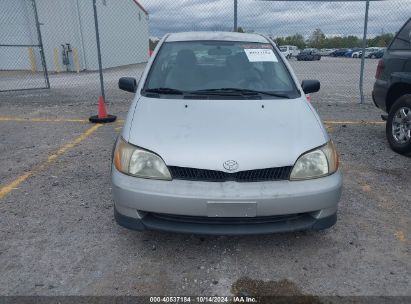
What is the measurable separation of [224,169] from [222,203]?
0.23 meters

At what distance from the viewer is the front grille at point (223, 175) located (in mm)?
2426

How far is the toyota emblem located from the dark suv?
353 centimetres

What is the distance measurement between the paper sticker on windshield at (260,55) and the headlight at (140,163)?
1.74 m

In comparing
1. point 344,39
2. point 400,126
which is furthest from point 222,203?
point 344,39

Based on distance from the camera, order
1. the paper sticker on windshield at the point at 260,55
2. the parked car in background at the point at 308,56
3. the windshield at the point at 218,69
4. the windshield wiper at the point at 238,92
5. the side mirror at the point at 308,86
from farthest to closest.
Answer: the parked car in background at the point at 308,56, the side mirror at the point at 308,86, the paper sticker on windshield at the point at 260,55, the windshield at the point at 218,69, the windshield wiper at the point at 238,92

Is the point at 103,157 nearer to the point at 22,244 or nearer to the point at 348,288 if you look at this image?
the point at 22,244

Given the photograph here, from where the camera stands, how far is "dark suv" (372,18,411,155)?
486 centimetres

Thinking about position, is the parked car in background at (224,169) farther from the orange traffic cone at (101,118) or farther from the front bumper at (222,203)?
the orange traffic cone at (101,118)

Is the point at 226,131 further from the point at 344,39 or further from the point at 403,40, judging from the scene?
the point at 344,39

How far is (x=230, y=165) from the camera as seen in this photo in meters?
2.41

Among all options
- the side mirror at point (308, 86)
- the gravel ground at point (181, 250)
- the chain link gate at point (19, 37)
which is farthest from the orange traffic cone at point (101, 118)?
the chain link gate at point (19, 37)

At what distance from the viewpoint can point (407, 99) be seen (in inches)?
190

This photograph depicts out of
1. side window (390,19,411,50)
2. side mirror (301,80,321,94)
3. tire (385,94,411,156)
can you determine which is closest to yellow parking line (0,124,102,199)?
side mirror (301,80,321,94)

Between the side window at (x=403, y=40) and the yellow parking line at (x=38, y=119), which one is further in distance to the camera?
the yellow parking line at (x=38, y=119)
